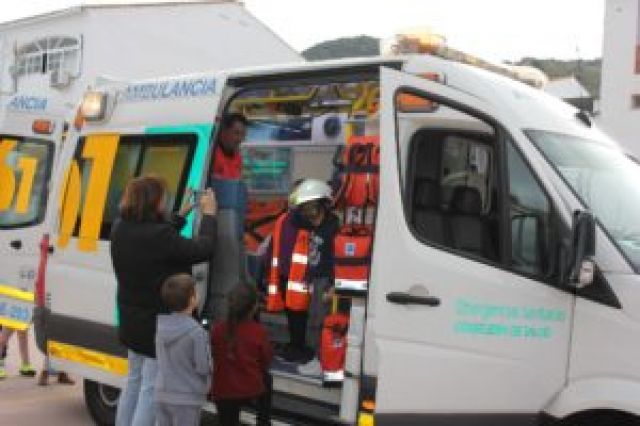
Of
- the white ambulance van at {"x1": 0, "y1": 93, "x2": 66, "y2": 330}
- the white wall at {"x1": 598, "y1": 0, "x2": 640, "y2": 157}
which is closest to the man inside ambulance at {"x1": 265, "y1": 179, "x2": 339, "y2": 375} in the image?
the white ambulance van at {"x1": 0, "y1": 93, "x2": 66, "y2": 330}

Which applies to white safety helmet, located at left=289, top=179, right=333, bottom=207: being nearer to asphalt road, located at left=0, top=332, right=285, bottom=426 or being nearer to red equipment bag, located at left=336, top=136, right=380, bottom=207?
red equipment bag, located at left=336, top=136, right=380, bottom=207

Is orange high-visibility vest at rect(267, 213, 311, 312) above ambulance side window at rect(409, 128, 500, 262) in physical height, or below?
below

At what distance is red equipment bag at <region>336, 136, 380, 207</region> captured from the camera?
4645 millimetres

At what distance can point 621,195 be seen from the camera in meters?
4.28

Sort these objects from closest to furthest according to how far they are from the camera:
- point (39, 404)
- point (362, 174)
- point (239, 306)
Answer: point (362, 174)
point (239, 306)
point (39, 404)

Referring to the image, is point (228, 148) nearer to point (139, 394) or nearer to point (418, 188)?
point (139, 394)

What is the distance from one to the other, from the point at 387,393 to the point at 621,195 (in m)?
1.41

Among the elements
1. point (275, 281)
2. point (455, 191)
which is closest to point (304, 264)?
point (275, 281)

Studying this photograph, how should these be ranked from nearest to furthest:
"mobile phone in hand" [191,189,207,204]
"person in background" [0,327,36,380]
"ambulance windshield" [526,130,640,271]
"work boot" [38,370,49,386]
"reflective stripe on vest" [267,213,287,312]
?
"ambulance windshield" [526,130,640,271], "mobile phone in hand" [191,189,207,204], "reflective stripe on vest" [267,213,287,312], "work boot" [38,370,49,386], "person in background" [0,327,36,380]

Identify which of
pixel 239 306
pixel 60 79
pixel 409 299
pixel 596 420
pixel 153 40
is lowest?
pixel 596 420

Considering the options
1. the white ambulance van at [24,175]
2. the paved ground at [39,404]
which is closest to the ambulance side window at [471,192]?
the paved ground at [39,404]

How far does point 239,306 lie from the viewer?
16.0 feet

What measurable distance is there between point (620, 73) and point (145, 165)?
88.2ft

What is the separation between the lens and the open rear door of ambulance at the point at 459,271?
409 centimetres
